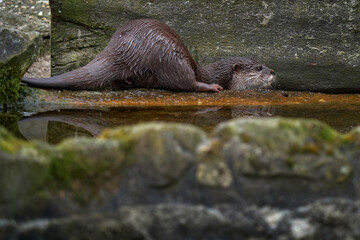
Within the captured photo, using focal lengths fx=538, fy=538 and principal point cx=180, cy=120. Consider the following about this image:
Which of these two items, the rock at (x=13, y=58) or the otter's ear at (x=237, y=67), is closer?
the rock at (x=13, y=58)

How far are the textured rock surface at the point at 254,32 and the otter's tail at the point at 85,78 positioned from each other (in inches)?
14.1

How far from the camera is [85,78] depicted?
381 cm

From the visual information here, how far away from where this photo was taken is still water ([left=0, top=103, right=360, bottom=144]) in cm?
262

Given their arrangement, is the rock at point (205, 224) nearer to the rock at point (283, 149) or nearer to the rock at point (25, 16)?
the rock at point (283, 149)

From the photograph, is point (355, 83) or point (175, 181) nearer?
point (175, 181)


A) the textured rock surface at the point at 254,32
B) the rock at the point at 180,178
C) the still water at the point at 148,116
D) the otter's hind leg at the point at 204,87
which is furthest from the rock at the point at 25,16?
the rock at the point at 180,178

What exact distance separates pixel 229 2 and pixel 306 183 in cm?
309

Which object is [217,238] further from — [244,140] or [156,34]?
[156,34]

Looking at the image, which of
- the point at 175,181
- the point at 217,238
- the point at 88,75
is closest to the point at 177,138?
the point at 175,181

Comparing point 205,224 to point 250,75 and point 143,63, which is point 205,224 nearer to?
point 143,63

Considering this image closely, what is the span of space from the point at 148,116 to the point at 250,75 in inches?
66.5

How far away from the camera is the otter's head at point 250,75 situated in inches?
171

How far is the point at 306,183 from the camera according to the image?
55.4 inches

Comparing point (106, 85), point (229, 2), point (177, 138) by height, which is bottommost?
point (106, 85)
